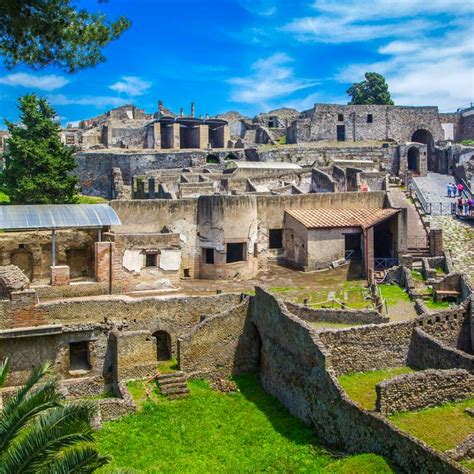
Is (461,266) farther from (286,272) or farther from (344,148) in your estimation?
(344,148)

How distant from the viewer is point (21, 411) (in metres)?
10.5

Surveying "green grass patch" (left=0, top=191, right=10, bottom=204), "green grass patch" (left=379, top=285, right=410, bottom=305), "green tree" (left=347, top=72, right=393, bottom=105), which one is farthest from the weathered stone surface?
"green tree" (left=347, top=72, right=393, bottom=105)

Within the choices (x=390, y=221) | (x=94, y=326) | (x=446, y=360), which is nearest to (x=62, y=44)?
(x=94, y=326)

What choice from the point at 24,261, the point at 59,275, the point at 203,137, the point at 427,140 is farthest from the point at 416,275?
the point at 427,140

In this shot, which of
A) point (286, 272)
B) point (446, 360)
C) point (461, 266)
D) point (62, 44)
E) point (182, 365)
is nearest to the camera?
point (62, 44)

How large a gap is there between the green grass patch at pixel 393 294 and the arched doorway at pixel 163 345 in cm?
769

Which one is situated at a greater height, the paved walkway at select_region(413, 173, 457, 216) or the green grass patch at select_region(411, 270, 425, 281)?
the paved walkway at select_region(413, 173, 457, 216)

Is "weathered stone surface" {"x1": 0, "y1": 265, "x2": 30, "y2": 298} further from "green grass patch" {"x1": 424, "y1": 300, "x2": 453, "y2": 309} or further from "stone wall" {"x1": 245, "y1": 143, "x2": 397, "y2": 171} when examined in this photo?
"stone wall" {"x1": 245, "y1": 143, "x2": 397, "y2": 171}

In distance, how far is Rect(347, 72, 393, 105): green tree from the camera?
217 feet

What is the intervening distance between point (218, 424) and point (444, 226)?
17488mm

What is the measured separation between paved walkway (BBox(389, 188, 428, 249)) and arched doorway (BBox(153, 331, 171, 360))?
12.1 m

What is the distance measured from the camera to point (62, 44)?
14508mm

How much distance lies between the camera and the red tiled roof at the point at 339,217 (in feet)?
97.5

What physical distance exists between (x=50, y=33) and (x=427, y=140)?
153ft
